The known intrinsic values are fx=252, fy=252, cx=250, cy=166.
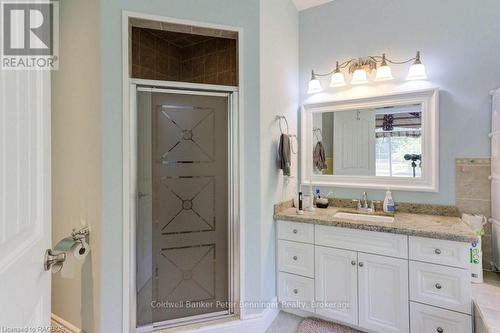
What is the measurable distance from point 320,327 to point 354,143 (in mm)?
1660

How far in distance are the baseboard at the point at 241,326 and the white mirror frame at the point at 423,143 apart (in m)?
1.33

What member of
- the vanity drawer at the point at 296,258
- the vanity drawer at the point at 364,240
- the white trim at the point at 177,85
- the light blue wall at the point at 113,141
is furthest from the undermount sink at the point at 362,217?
the light blue wall at the point at 113,141

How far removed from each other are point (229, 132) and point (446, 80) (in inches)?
72.7

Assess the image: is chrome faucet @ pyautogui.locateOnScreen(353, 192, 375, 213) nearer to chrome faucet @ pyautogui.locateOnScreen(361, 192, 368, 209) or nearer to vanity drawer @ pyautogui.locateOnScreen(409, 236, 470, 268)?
chrome faucet @ pyautogui.locateOnScreen(361, 192, 368, 209)

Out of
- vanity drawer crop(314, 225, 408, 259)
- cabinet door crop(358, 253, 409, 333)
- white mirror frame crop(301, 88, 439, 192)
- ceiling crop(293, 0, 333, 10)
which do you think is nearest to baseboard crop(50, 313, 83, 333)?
vanity drawer crop(314, 225, 408, 259)

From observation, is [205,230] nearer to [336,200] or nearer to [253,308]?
[253,308]

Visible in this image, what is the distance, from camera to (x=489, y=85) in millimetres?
1961

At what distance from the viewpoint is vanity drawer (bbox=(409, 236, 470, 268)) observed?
1.60m

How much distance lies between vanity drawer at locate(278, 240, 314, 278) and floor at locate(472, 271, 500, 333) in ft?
3.39

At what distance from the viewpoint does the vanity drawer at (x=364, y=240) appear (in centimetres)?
179

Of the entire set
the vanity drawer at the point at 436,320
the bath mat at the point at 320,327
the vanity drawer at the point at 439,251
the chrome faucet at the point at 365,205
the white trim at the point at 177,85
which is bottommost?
the bath mat at the point at 320,327

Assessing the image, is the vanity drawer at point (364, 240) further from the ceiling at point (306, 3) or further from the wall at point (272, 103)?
the ceiling at point (306, 3)

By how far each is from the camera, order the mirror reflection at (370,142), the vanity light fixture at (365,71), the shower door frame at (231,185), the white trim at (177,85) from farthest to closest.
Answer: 1. the mirror reflection at (370,142)
2. the vanity light fixture at (365,71)
3. the shower door frame at (231,185)
4. the white trim at (177,85)

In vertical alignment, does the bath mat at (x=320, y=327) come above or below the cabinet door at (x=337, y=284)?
below
